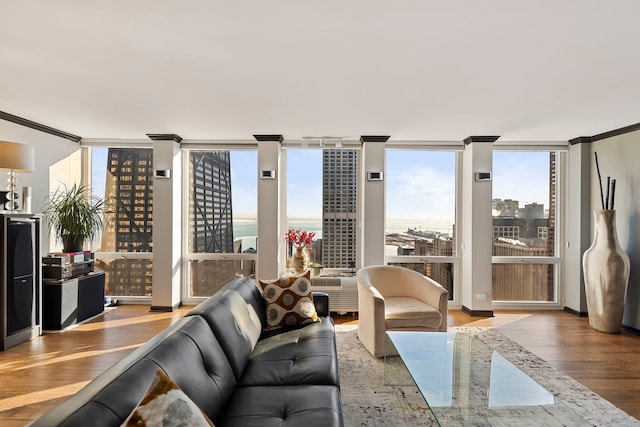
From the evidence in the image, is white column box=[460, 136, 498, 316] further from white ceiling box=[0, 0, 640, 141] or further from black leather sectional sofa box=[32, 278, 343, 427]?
black leather sectional sofa box=[32, 278, 343, 427]

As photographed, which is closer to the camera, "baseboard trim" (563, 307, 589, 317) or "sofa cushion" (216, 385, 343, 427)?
"sofa cushion" (216, 385, 343, 427)

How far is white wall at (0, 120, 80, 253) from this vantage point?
4.31 m

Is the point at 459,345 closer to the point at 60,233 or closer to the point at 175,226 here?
the point at 175,226

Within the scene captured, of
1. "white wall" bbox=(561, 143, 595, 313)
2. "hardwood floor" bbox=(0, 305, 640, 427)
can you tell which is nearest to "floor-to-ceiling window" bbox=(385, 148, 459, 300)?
"hardwood floor" bbox=(0, 305, 640, 427)

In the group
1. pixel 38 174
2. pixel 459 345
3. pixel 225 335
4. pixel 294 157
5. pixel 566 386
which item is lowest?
pixel 566 386

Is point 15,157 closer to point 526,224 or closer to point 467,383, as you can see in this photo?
point 467,383

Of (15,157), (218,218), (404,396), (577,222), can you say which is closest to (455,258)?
(577,222)

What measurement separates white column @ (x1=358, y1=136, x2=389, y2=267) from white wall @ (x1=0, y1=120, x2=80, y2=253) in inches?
164

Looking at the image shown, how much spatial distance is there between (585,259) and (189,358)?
4.79 meters

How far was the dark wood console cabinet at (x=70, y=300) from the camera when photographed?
4.23m

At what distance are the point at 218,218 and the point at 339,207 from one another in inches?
73.1

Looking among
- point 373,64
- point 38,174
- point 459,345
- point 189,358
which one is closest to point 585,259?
point 459,345

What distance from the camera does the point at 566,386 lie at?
2994 mm

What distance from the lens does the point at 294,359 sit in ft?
8.00
